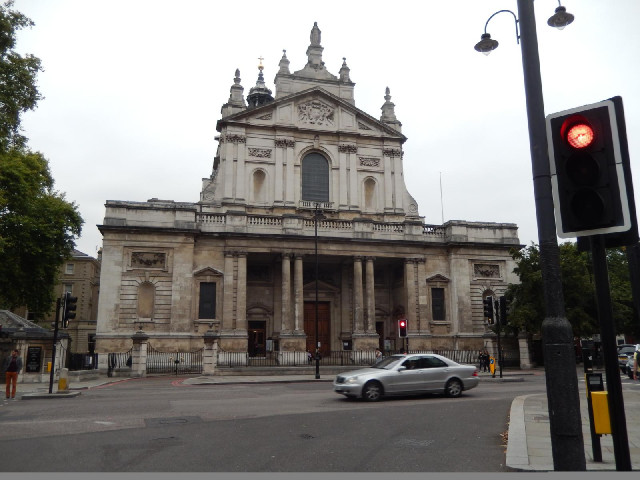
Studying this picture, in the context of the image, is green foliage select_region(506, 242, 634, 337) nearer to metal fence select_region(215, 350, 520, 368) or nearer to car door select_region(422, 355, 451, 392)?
metal fence select_region(215, 350, 520, 368)

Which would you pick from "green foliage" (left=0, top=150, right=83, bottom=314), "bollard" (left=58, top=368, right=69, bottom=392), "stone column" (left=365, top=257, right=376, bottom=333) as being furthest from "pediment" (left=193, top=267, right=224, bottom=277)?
"bollard" (left=58, top=368, right=69, bottom=392)

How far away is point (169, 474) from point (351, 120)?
36803 mm

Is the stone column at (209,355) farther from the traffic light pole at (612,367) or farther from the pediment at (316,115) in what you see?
the traffic light pole at (612,367)

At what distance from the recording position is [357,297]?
113ft

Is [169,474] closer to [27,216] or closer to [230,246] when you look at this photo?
[230,246]

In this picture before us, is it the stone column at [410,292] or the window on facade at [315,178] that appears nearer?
the stone column at [410,292]

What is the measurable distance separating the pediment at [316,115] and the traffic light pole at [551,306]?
35.1 meters

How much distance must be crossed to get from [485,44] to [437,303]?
30683mm

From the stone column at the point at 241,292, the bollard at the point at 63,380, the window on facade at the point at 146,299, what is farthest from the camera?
the stone column at the point at 241,292

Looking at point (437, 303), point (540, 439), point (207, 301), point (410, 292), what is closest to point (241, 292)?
point (207, 301)

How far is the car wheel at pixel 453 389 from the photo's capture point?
15875 millimetres

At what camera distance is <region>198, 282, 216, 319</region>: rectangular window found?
3328cm

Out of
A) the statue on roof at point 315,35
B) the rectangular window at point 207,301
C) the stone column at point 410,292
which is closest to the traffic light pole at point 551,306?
the rectangular window at point 207,301

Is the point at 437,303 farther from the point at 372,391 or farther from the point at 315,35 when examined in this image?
the point at 315,35
